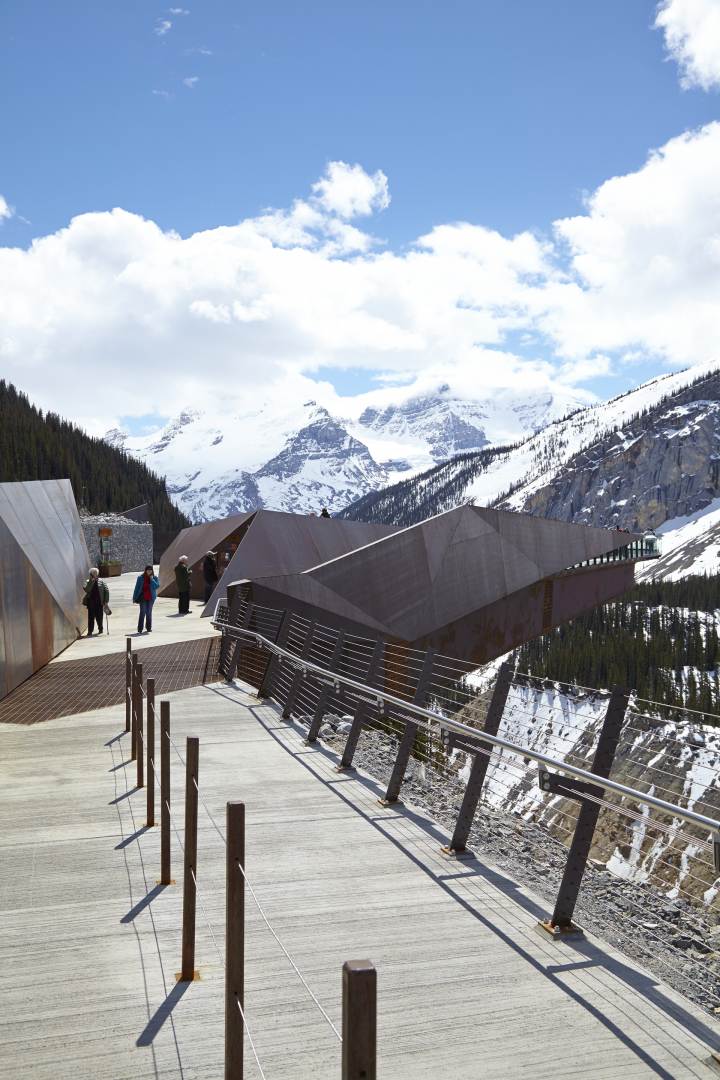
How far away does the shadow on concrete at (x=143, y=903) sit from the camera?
4.66 metres

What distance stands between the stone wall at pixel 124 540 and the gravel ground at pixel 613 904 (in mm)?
32213

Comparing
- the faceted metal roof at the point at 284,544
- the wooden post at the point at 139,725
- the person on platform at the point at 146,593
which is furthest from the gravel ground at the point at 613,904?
the faceted metal roof at the point at 284,544

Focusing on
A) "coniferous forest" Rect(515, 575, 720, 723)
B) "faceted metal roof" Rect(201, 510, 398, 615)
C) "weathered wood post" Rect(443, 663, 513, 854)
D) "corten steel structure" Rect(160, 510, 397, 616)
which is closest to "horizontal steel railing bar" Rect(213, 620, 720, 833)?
"weathered wood post" Rect(443, 663, 513, 854)

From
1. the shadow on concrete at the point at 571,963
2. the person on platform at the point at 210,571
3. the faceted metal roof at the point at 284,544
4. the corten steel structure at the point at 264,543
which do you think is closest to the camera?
the shadow on concrete at the point at 571,963

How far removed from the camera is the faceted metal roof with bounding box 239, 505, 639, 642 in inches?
644

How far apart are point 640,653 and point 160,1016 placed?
69.4 metres

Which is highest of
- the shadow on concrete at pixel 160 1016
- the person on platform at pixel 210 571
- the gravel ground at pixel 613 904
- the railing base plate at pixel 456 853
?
the person on platform at pixel 210 571

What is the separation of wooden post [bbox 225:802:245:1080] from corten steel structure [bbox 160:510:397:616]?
723 inches

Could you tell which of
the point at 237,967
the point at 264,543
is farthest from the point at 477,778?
the point at 264,543

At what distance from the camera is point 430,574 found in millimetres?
18719

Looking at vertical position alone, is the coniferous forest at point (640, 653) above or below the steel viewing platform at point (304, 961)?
below

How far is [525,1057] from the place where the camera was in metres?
3.15

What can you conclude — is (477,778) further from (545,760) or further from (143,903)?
(143,903)

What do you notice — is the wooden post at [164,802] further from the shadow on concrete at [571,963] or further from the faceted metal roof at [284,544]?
the faceted metal roof at [284,544]
